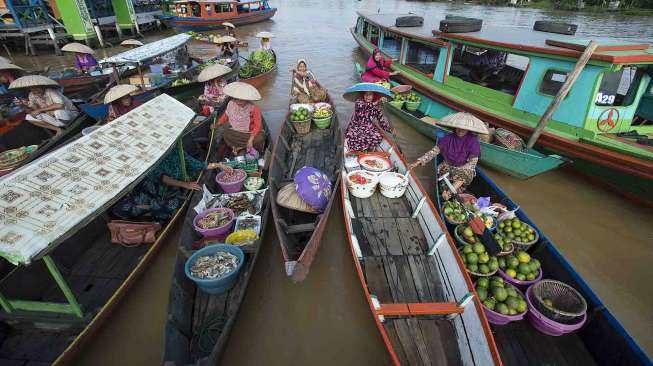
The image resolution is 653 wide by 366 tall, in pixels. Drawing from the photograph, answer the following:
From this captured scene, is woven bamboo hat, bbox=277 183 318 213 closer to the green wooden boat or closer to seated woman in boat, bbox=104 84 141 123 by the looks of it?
seated woman in boat, bbox=104 84 141 123

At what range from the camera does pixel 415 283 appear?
3883mm

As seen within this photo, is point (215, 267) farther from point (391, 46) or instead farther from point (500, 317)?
point (391, 46)

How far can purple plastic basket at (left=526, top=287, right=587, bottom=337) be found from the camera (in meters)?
3.11

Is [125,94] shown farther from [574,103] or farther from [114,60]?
[574,103]

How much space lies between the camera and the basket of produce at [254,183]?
552 centimetres

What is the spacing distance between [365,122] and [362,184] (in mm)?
1760

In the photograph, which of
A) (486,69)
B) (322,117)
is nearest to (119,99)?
(322,117)

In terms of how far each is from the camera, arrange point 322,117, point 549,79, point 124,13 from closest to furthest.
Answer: point 549,79, point 322,117, point 124,13

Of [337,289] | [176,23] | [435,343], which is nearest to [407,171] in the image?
[337,289]

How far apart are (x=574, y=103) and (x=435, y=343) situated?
566cm

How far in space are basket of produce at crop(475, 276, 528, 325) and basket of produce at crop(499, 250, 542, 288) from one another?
0.14m

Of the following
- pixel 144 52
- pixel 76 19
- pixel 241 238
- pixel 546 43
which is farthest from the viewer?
pixel 76 19

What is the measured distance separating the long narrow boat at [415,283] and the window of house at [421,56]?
6236 millimetres

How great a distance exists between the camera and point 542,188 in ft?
21.7
